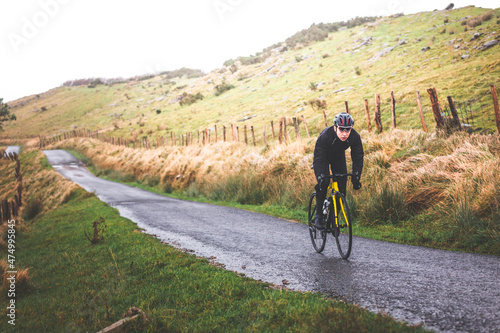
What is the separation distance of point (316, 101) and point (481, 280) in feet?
71.2

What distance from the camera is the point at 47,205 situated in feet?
55.9

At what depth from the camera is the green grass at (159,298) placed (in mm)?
3141

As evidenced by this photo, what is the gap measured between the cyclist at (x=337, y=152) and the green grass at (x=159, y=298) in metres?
2.09

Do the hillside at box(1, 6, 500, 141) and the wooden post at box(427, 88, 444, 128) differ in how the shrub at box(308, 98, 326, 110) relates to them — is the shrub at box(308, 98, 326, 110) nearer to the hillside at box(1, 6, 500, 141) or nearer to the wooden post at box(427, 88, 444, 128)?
the hillside at box(1, 6, 500, 141)

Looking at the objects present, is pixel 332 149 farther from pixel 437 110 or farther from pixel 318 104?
pixel 318 104

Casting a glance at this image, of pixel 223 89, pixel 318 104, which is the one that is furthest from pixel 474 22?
pixel 223 89

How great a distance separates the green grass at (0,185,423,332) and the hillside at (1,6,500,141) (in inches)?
460

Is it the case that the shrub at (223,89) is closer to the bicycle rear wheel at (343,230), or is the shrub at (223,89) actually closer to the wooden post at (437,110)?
the wooden post at (437,110)

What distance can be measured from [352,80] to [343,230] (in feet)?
87.5

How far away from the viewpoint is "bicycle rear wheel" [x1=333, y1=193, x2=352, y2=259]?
5.09m

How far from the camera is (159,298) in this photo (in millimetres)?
4074

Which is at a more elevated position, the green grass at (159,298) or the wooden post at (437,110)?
the wooden post at (437,110)

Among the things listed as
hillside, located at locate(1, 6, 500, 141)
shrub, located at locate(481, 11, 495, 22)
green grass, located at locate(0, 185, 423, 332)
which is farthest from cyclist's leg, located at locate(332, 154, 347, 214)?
shrub, located at locate(481, 11, 495, 22)

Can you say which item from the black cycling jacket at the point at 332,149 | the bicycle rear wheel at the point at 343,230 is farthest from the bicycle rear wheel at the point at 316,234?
the black cycling jacket at the point at 332,149
